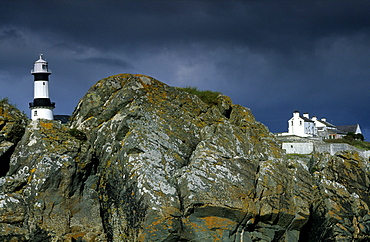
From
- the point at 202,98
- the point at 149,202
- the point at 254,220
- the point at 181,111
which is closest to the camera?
the point at 149,202

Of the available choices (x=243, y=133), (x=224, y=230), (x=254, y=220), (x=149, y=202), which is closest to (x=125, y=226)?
(x=149, y=202)

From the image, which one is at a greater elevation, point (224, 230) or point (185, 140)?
point (185, 140)

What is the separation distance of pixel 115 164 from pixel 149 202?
2.21 meters

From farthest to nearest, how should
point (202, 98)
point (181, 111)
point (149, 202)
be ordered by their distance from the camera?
point (202, 98), point (181, 111), point (149, 202)

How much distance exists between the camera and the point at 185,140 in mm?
19312

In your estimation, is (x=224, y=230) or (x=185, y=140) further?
(x=185, y=140)

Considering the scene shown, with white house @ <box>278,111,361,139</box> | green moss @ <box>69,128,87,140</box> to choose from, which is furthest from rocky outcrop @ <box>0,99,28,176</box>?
white house @ <box>278,111,361,139</box>

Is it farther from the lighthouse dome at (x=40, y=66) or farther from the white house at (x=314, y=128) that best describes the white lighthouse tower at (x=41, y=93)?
the white house at (x=314, y=128)

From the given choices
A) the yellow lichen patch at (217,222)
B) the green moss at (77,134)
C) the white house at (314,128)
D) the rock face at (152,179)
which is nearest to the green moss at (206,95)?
the rock face at (152,179)

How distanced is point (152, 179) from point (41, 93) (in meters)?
89.6

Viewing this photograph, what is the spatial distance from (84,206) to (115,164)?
1825mm

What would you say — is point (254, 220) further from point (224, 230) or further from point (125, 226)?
point (125, 226)

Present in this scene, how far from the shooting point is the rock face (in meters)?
17.2

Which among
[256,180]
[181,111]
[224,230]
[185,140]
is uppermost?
[181,111]
